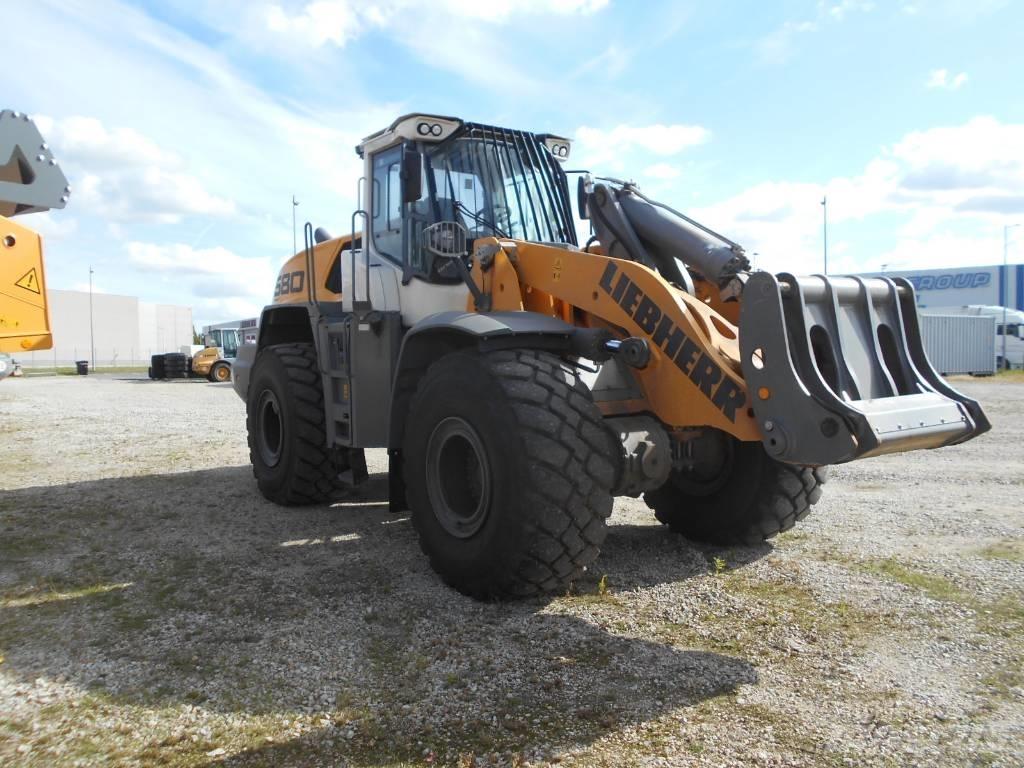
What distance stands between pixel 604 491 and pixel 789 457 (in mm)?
906

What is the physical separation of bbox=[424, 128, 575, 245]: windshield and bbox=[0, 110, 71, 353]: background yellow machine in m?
2.52

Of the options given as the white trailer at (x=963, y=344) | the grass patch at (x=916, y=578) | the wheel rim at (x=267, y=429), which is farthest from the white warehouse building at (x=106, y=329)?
the grass patch at (x=916, y=578)

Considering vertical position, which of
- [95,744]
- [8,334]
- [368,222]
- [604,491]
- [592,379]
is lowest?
[95,744]

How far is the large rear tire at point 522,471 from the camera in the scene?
3.99m

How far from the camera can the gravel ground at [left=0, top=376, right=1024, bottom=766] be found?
3.02 metres

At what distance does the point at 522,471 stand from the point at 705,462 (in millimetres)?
1809

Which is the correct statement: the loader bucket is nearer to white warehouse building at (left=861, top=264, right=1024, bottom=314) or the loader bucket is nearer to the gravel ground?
the gravel ground

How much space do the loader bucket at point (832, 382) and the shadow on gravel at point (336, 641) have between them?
1.11m

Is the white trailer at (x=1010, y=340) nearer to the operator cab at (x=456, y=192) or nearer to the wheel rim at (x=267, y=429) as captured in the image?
the operator cab at (x=456, y=192)

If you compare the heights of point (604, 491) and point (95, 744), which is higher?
point (604, 491)

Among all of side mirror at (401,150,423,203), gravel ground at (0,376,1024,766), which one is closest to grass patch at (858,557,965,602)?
gravel ground at (0,376,1024,766)

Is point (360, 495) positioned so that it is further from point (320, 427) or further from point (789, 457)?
point (789, 457)

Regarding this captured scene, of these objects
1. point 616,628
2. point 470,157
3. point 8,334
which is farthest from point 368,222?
point 616,628

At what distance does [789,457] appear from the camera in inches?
145
